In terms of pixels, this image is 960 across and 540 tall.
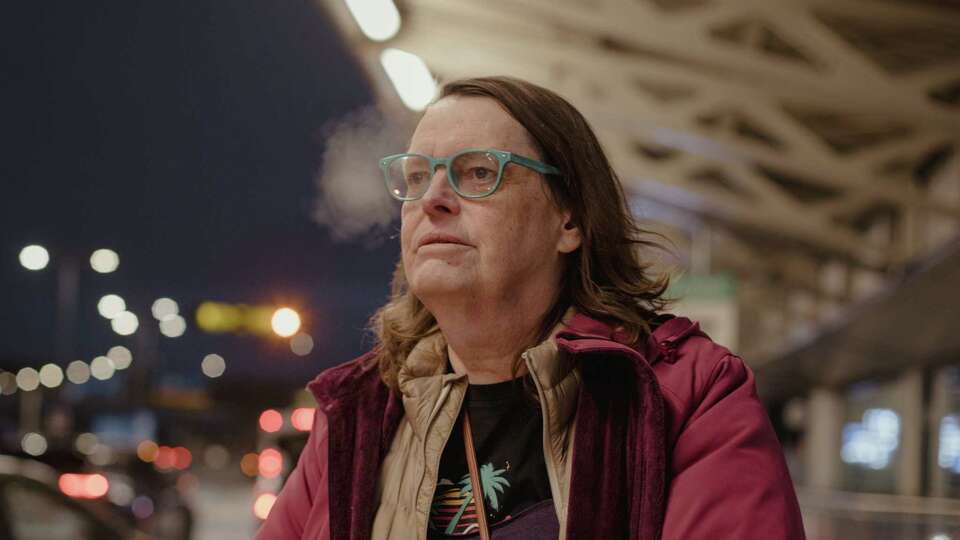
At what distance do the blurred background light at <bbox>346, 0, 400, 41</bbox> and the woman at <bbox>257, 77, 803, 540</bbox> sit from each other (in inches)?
285

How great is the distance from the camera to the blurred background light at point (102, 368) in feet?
234

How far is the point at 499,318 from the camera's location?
92.7 inches

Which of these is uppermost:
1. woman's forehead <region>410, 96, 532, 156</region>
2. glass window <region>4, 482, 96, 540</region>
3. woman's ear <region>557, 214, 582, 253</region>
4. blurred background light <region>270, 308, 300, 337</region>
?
blurred background light <region>270, 308, 300, 337</region>

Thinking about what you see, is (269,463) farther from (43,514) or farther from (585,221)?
(585,221)

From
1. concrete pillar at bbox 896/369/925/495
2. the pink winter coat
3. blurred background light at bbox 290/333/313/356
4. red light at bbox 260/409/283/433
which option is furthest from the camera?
concrete pillar at bbox 896/369/925/495

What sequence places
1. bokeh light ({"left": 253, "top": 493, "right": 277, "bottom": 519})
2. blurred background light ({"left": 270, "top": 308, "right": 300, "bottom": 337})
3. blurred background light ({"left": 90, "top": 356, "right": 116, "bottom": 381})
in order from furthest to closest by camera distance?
blurred background light ({"left": 90, "top": 356, "right": 116, "bottom": 381}) < bokeh light ({"left": 253, "top": 493, "right": 277, "bottom": 519}) < blurred background light ({"left": 270, "top": 308, "right": 300, "bottom": 337})

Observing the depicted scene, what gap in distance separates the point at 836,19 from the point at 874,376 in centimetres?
1190

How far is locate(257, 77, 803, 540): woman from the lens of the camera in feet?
6.82

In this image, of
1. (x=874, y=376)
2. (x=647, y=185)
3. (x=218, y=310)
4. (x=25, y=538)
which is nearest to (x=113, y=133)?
(x=647, y=185)

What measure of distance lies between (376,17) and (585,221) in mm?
8472

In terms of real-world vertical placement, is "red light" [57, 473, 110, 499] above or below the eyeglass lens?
below

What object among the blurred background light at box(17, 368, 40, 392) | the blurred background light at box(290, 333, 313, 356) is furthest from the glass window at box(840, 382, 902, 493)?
the blurred background light at box(17, 368, 40, 392)

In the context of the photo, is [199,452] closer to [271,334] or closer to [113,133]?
[113,133]

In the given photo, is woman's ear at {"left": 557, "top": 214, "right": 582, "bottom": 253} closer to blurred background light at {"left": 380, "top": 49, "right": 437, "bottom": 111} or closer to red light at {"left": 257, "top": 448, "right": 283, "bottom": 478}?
blurred background light at {"left": 380, "top": 49, "right": 437, "bottom": 111}
